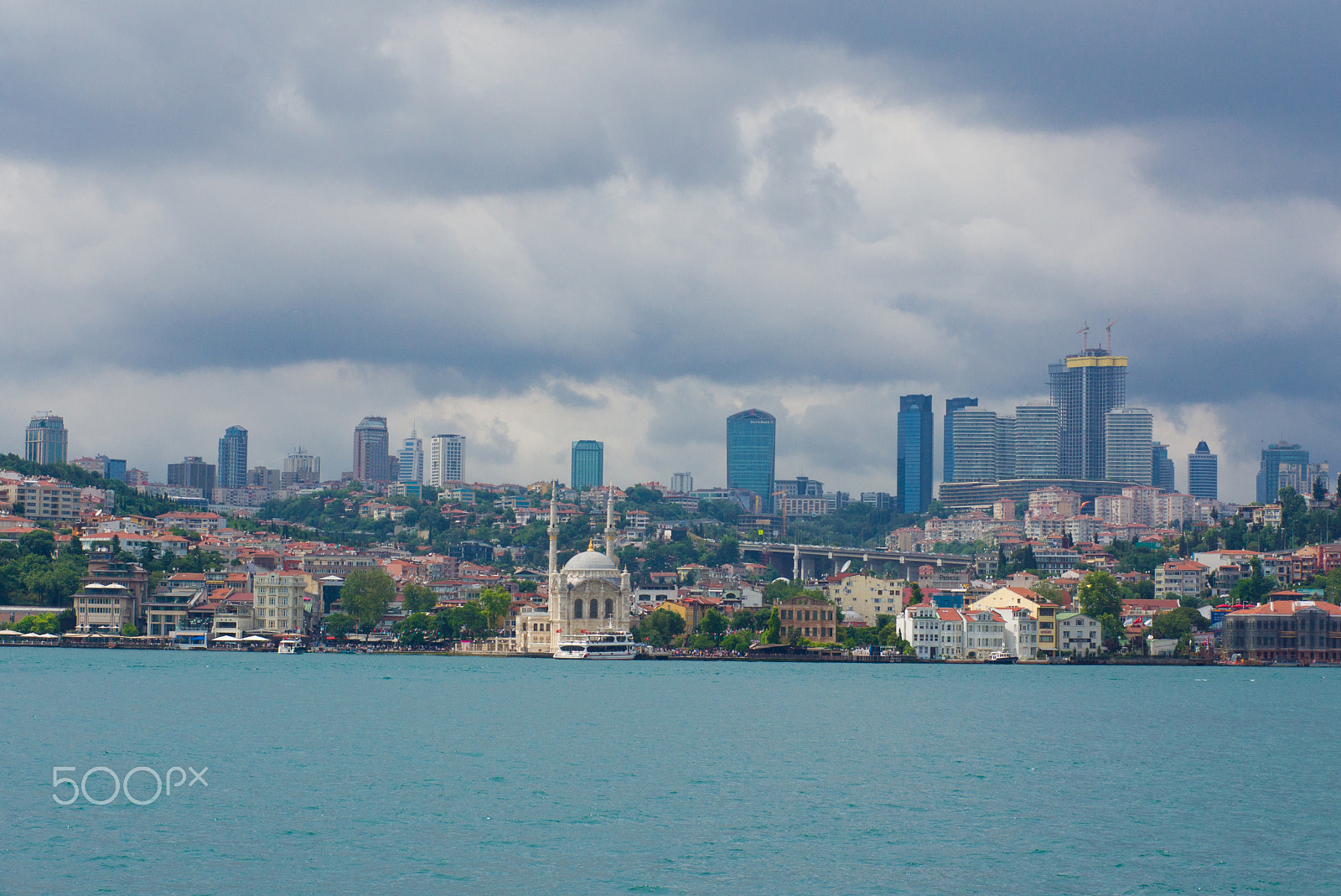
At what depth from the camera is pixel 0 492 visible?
113250 mm

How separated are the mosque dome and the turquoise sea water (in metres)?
33.3

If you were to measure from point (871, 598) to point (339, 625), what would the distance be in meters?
29.1

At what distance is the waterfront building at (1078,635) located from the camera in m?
82.4

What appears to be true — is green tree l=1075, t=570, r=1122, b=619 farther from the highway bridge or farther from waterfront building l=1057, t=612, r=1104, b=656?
the highway bridge

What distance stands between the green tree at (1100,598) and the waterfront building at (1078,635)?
1.63 metres

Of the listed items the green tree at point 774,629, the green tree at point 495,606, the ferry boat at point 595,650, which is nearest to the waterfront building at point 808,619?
the green tree at point 774,629

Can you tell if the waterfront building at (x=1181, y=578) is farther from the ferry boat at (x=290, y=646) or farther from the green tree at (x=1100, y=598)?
the ferry boat at (x=290, y=646)

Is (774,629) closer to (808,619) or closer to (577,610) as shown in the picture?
(808,619)

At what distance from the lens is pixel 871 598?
96.9m

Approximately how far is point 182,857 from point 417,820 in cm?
444

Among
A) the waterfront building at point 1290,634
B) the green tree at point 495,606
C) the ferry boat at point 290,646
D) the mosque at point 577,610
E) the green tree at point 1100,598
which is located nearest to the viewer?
the waterfront building at point 1290,634

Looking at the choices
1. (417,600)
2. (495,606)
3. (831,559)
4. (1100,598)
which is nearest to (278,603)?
(417,600)

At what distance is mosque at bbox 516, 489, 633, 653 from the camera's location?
289 ft

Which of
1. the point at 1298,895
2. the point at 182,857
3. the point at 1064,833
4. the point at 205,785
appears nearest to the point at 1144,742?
the point at 1064,833
